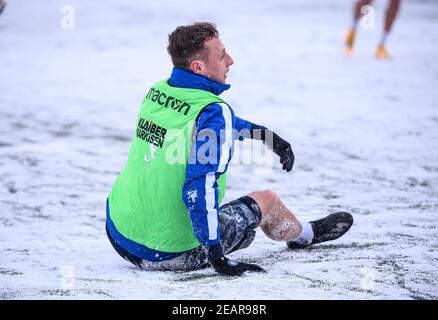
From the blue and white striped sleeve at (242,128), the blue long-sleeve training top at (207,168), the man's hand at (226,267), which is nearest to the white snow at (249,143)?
the man's hand at (226,267)

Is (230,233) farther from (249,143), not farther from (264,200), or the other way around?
(249,143)

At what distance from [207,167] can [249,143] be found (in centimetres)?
430

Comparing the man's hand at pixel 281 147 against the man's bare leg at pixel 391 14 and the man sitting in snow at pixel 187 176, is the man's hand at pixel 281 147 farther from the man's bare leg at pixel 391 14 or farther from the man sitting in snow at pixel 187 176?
the man's bare leg at pixel 391 14

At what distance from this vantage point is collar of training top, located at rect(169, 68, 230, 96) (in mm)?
3879

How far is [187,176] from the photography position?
3.72 meters

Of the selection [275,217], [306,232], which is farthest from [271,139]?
[306,232]

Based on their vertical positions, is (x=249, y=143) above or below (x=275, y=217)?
below

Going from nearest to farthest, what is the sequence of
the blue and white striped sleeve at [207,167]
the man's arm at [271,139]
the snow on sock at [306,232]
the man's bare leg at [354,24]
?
the blue and white striped sleeve at [207,167]
the man's arm at [271,139]
the snow on sock at [306,232]
the man's bare leg at [354,24]

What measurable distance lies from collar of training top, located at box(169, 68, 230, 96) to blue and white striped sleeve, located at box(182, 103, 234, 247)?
7.1 inches

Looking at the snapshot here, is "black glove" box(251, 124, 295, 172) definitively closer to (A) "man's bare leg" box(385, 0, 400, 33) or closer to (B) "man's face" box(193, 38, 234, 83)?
(B) "man's face" box(193, 38, 234, 83)

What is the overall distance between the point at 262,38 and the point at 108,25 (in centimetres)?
271

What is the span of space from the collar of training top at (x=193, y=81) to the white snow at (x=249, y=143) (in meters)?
0.90

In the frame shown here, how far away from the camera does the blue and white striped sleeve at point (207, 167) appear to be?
Answer: 3684 millimetres

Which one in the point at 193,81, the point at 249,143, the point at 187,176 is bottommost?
the point at 249,143
